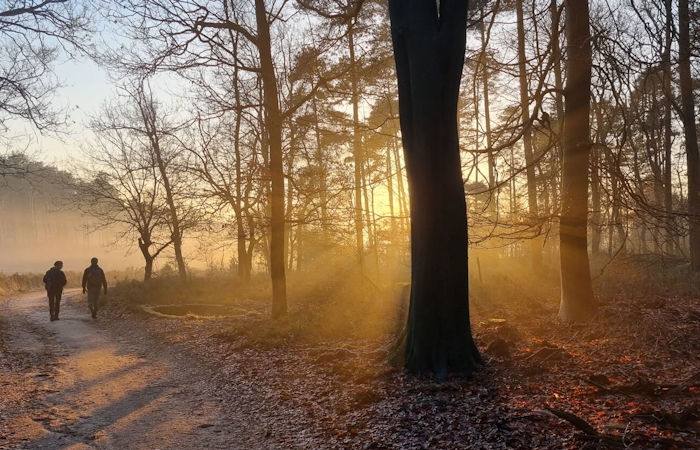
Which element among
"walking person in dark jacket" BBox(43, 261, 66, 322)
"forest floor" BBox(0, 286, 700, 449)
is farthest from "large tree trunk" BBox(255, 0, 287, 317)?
"walking person in dark jacket" BBox(43, 261, 66, 322)

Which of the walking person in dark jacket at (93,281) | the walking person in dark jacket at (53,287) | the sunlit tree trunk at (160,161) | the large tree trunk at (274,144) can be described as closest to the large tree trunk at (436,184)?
the large tree trunk at (274,144)

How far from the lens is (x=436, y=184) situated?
6172 mm

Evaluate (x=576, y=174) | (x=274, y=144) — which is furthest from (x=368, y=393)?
(x=274, y=144)

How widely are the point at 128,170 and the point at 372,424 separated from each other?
985 inches

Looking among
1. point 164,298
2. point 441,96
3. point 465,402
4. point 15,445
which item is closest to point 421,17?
point 441,96

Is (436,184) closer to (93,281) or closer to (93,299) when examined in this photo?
(93,281)

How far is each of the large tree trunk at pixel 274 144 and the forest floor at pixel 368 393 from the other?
2.08 m

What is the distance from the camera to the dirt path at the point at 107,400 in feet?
17.3

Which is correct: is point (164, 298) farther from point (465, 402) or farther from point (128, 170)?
point (465, 402)

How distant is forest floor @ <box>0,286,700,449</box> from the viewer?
4.32 meters

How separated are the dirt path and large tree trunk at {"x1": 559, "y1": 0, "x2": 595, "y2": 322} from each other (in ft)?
21.1

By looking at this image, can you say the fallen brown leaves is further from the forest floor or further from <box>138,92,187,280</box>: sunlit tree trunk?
<box>138,92,187,280</box>: sunlit tree trunk

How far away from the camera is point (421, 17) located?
609 cm

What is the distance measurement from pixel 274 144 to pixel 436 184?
6254 mm
